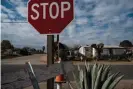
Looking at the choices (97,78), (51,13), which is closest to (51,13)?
(51,13)

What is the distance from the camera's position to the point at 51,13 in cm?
511

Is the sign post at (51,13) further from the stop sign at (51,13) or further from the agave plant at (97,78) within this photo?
the agave plant at (97,78)

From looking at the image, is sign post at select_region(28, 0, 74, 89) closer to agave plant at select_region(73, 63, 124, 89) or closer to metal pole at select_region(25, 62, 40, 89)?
metal pole at select_region(25, 62, 40, 89)

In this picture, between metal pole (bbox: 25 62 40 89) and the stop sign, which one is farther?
the stop sign

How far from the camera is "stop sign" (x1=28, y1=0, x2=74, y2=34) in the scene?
5.13 m

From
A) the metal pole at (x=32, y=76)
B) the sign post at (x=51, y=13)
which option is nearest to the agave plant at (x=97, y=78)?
the sign post at (x=51, y=13)

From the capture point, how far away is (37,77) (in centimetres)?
465

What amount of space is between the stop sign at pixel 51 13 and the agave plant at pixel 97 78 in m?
1.30

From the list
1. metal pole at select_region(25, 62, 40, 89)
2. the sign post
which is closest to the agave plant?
the sign post

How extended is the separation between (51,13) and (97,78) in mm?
1566

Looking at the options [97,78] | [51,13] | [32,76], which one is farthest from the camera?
[97,78]

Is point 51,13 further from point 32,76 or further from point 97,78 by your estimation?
point 97,78

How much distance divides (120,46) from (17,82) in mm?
66322

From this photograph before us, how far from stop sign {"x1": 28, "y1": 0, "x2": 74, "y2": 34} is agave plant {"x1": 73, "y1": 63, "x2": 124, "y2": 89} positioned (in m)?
1.30
